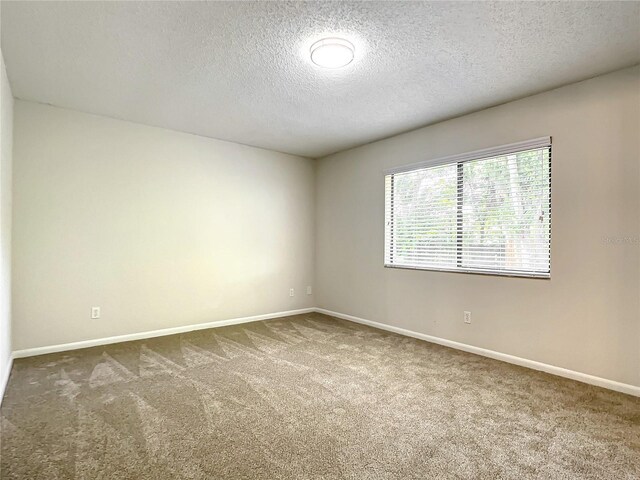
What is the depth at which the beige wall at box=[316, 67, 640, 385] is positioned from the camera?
2.64 metres

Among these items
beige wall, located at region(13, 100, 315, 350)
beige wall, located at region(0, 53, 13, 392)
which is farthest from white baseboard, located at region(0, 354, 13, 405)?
beige wall, located at region(13, 100, 315, 350)

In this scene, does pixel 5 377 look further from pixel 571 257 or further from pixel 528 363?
pixel 571 257

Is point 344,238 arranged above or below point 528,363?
above

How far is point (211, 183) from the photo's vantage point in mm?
4586

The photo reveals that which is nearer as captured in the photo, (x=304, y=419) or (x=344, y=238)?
(x=304, y=419)

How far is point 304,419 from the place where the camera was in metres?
2.20

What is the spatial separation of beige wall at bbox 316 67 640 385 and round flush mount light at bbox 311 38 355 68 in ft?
6.14

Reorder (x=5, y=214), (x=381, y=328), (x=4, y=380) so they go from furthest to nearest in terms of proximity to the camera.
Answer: (x=381, y=328), (x=5, y=214), (x=4, y=380)

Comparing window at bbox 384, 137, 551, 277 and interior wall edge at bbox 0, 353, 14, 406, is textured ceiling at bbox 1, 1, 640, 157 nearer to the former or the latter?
window at bbox 384, 137, 551, 277

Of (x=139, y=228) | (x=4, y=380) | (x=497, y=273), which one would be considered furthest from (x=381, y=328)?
(x=4, y=380)

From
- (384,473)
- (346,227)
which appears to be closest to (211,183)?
(346,227)

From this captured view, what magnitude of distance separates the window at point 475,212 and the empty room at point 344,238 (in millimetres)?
23

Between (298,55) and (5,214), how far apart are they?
281cm

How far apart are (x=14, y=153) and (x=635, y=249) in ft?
18.3
